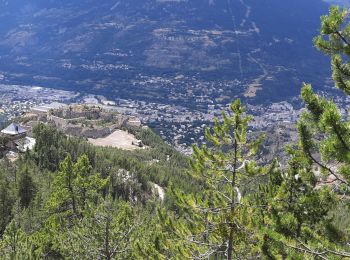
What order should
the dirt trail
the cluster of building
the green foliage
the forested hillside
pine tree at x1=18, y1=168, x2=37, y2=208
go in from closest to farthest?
the forested hillside
the green foliage
pine tree at x1=18, y1=168, x2=37, y2=208
the cluster of building
the dirt trail

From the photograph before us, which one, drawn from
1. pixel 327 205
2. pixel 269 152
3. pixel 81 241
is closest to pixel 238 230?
pixel 327 205

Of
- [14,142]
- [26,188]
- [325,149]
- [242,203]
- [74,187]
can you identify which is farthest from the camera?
[14,142]

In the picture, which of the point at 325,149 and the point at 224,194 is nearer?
the point at 325,149

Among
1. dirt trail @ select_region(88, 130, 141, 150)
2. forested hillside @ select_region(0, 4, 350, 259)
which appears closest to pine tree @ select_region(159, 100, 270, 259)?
forested hillside @ select_region(0, 4, 350, 259)

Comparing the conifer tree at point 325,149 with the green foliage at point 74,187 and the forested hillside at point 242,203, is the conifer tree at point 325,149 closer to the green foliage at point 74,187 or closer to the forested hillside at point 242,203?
the forested hillside at point 242,203

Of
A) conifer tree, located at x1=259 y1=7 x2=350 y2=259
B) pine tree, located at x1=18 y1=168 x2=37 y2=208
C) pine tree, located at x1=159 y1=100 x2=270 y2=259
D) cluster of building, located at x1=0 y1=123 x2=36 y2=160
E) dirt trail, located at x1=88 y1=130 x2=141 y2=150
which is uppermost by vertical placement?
conifer tree, located at x1=259 y1=7 x2=350 y2=259

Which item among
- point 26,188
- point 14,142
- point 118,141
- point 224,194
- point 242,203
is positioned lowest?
point 118,141

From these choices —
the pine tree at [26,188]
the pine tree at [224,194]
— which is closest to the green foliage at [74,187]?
the pine tree at [26,188]

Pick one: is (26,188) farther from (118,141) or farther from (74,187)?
(118,141)

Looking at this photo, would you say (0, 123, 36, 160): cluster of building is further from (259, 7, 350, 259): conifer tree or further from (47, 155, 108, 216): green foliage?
(259, 7, 350, 259): conifer tree

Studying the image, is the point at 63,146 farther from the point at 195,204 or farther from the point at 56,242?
the point at 195,204

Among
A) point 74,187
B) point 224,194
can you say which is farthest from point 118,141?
point 224,194
